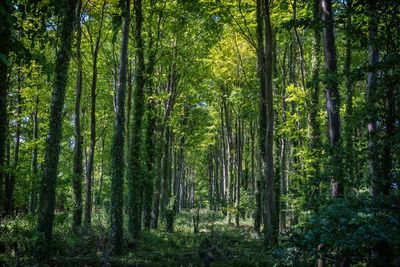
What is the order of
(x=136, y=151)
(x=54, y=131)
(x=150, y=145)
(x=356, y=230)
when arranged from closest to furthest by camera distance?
(x=356, y=230) → (x=54, y=131) → (x=136, y=151) → (x=150, y=145)

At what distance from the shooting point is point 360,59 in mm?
20969

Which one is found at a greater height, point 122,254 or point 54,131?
point 54,131

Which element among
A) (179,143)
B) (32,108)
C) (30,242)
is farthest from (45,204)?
(179,143)

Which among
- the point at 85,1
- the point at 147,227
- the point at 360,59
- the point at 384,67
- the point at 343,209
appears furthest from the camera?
the point at 360,59

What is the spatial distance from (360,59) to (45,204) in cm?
1851

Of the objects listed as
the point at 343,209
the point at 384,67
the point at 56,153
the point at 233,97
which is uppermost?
the point at 233,97

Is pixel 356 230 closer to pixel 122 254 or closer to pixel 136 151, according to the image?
pixel 122 254

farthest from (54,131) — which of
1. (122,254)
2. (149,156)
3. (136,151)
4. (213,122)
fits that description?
(213,122)

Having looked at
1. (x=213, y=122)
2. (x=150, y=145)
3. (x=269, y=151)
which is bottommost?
(x=269, y=151)

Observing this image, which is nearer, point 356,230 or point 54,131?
A: point 356,230

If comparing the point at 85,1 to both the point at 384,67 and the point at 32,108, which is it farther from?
the point at 384,67

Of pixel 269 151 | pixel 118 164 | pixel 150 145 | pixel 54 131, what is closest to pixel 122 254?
pixel 118 164

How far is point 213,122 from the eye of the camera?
107ft

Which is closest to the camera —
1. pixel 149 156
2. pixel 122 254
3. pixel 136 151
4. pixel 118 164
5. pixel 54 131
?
→ pixel 54 131
